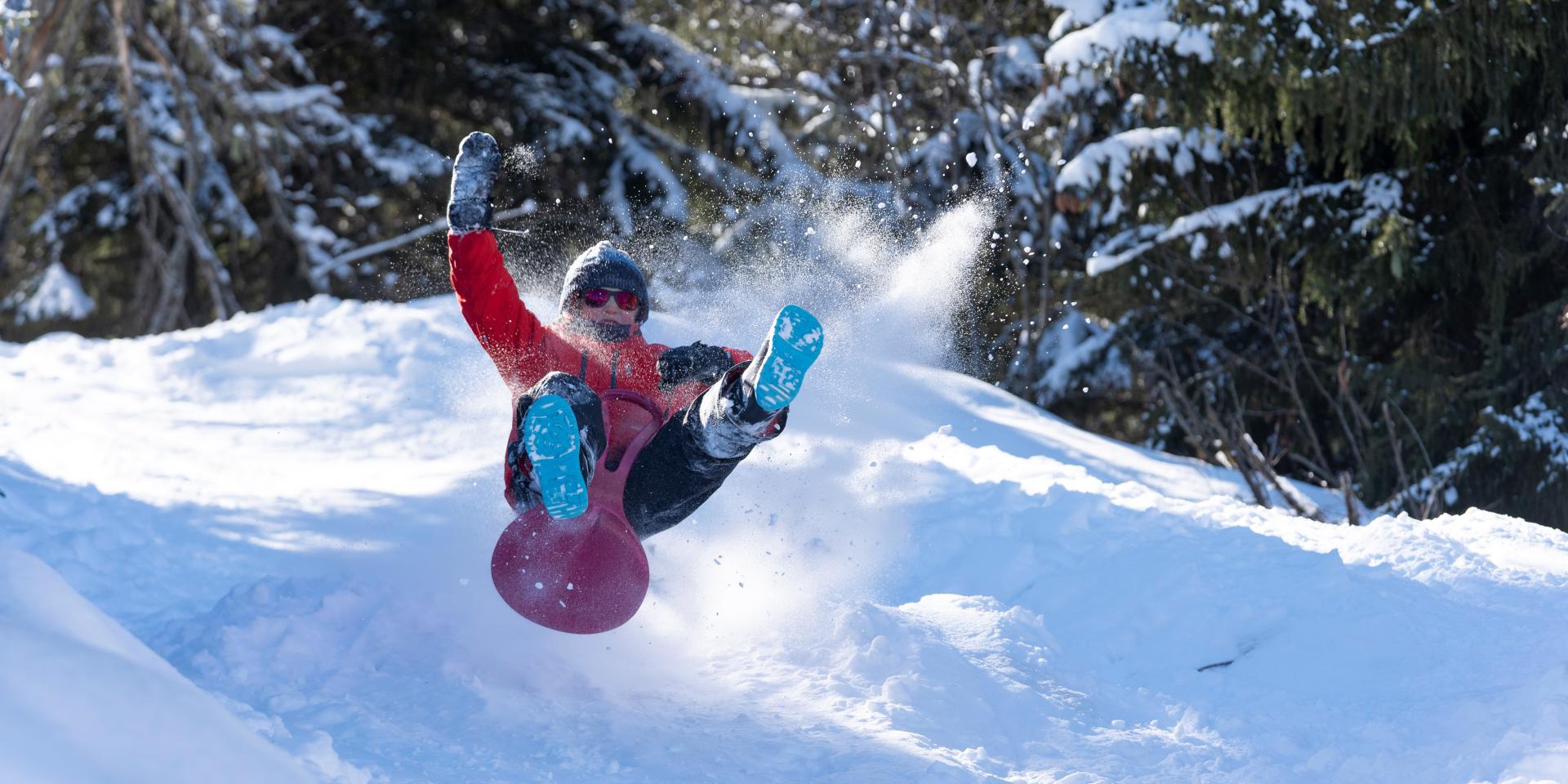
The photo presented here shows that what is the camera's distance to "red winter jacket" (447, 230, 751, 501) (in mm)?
4387

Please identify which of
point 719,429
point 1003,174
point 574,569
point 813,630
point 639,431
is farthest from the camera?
point 1003,174

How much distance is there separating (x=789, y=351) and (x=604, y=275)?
119cm

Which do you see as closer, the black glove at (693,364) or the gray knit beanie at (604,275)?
the black glove at (693,364)

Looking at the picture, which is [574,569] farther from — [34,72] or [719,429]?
[34,72]

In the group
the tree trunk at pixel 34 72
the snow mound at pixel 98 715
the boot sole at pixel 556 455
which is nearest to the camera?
the snow mound at pixel 98 715

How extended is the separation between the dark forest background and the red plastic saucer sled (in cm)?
428

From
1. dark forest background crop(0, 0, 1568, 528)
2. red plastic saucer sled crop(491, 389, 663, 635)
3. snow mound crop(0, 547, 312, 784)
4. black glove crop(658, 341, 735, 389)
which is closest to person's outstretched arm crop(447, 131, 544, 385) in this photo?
black glove crop(658, 341, 735, 389)

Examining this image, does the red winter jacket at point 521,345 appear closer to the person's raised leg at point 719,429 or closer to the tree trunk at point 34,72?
the person's raised leg at point 719,429

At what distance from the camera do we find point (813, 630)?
4.00 m

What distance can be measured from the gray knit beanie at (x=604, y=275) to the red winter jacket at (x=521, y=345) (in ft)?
0.57

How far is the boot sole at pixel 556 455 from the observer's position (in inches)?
140

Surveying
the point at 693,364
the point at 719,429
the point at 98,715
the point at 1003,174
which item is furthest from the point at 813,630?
the point at 1003,174

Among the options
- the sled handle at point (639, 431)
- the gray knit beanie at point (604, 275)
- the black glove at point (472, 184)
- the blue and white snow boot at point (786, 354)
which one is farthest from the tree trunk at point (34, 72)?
the blue and white snow boot at point (786, 354)

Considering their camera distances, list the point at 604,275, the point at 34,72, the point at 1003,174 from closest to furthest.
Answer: the point at 604,275
the point at 34,72
the point at 1003,174
